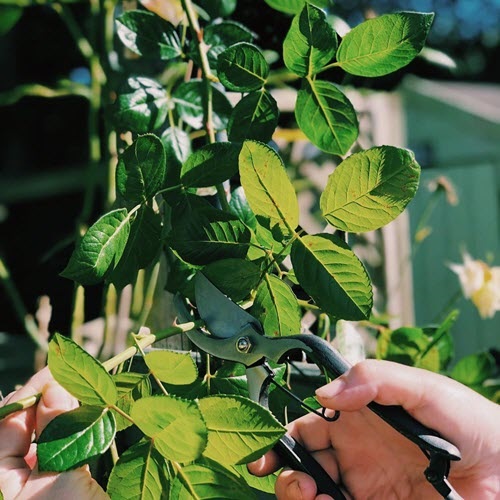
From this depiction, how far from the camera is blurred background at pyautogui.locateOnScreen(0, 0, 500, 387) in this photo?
3.67 ft

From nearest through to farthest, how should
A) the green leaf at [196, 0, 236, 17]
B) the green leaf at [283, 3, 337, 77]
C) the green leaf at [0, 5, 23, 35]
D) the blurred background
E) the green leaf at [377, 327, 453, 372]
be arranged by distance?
the green leaf at [283, 3, 337, 77]
the green leaf at [196, 0, 236, 17]
the green leaf at [377, 327, 453, 372]
the green leaf at [0, 5, 23, 35]
the blurred background

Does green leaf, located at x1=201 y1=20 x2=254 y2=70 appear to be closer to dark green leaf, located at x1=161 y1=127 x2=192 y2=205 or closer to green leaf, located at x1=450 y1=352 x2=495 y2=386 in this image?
dark green leaf, located at x1=161 y1=127 x2=192 y2=205

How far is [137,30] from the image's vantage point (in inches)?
27.6

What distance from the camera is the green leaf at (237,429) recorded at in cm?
47

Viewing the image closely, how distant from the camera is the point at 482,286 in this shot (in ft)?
4.26

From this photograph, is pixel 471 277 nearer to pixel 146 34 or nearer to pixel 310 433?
pixel 310 433

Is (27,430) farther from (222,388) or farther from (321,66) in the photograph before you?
(321,66)

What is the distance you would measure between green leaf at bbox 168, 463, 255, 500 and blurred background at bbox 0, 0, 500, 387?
19.8 inches

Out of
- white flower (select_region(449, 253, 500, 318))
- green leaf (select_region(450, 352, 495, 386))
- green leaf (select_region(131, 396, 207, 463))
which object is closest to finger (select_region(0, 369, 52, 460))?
green leaf (select_region(131, 396, 207, 463))

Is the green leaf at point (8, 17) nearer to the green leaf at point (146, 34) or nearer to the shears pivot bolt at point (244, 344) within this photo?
the green leaf at point (146, 34)

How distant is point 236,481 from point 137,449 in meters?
0.07

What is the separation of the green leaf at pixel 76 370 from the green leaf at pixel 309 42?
28 cm

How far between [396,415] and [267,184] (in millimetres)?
205

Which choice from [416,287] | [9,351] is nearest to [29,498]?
[9,351]
